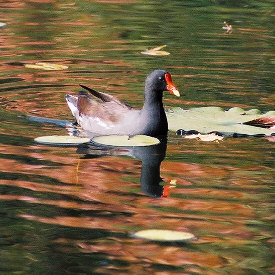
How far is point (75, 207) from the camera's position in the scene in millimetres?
6168

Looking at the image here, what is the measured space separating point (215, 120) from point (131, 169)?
5.14 ft

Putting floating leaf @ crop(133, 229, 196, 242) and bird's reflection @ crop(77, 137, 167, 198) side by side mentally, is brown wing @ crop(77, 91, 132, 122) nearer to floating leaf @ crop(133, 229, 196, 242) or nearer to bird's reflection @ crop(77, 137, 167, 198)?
bird's reflection @ crop(77, 137, 167, 198)

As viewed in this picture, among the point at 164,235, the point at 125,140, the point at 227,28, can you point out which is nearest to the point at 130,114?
the point at 125,140

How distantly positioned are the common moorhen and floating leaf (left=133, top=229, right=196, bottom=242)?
2.61 m

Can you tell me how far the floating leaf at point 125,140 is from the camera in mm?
7820

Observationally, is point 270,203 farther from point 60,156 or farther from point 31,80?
point 31,80

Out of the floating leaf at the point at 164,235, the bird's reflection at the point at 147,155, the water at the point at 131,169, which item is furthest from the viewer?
the bird's reflection at the point at 147,155

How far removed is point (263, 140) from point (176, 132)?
2.45ft

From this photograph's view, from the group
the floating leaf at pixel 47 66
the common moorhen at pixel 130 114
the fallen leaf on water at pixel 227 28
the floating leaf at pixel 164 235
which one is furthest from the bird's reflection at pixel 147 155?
the fallen leaf on water at pixel 227 28

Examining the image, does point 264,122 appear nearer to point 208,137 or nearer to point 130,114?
point 208,137

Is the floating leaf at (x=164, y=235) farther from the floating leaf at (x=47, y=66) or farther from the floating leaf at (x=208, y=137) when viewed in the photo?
the floating leaf at (x=47, y=66)

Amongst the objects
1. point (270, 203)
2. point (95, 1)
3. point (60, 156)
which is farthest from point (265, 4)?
point (270, 203)

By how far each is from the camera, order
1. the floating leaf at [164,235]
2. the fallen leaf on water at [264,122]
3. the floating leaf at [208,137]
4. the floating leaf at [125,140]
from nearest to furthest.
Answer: the floating leaf at [164,235] < the floating leaf at [125,140] < the floating leaf at [208,137] < the fallen leaf on water at [264,122]

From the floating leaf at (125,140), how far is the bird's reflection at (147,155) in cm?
4
